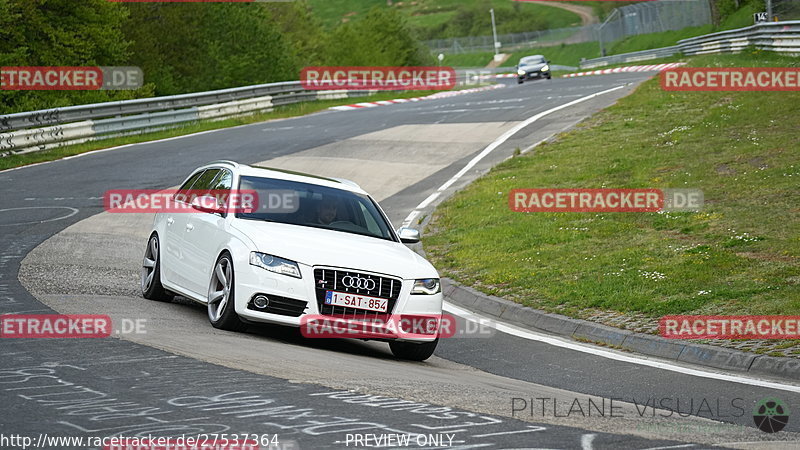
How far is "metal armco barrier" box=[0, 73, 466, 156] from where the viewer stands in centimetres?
2725

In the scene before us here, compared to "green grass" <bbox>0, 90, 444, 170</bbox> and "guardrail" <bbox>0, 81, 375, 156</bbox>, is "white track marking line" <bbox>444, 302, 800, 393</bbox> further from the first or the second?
"guardrail" <bbox>0, 81, 375, 156</bbox>

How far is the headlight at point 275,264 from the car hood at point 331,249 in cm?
4

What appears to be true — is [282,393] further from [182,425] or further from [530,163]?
[530,163]

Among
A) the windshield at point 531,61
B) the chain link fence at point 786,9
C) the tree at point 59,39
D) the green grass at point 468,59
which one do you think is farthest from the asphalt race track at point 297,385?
the green grass at point 468,59

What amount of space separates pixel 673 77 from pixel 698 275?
23720 mm

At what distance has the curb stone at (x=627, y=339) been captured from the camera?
8977 mm

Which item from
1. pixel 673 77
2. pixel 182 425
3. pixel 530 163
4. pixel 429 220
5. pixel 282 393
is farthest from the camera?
pixel 673 77

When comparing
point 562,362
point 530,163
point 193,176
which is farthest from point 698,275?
point 530,163

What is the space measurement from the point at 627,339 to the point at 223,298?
3.92m

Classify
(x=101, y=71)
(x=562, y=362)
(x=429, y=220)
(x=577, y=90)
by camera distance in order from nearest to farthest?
1. (x=562, y=362)
2. (x=429, y=220)
3. (x=577, y=90)
4. (x=101, y=71)

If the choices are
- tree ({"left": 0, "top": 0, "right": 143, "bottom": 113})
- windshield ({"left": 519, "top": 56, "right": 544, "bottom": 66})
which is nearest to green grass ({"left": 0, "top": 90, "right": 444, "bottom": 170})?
tree ({"left": 0, "top": 0, "right": 143, "bottom": 113})

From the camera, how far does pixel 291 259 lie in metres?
9.27

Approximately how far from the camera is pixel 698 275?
40.2ft

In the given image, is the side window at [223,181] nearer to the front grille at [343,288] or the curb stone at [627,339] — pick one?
the front grille at [343,288]
